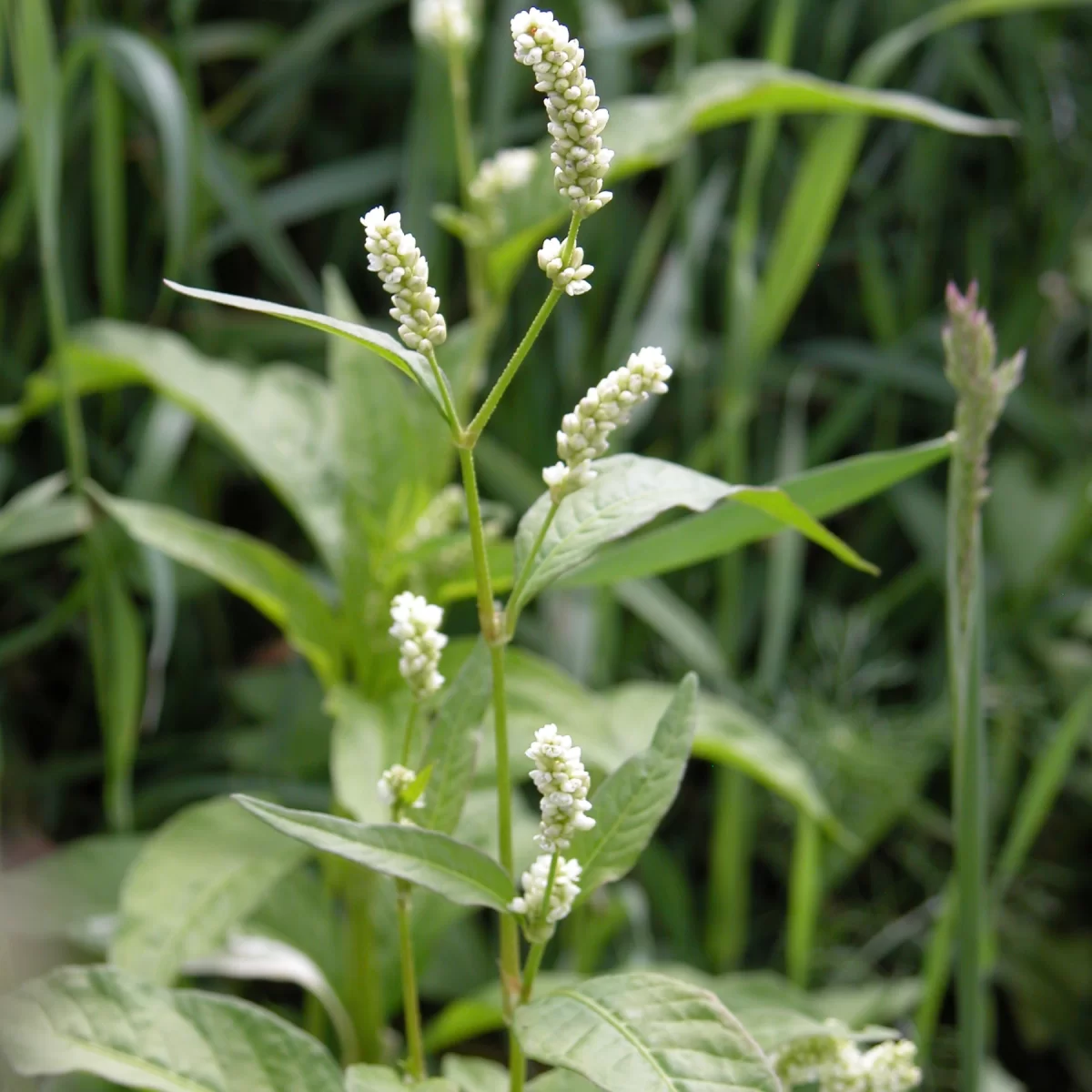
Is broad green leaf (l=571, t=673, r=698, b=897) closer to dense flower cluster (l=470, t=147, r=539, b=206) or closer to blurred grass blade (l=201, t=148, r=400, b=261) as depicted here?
dense flower cluster (l=470, t=147, r=539, b=206)

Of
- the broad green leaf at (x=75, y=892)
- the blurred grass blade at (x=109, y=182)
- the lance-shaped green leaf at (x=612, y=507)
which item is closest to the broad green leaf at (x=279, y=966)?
the broad green leaf at (x=75, y=892)

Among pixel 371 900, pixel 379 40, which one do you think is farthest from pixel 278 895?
pixel 379 40

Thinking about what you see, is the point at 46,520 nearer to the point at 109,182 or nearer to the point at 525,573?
the point at 109,182

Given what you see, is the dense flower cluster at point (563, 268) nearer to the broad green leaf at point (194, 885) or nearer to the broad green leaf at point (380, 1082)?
the broad green leaf at point (380, 1082)

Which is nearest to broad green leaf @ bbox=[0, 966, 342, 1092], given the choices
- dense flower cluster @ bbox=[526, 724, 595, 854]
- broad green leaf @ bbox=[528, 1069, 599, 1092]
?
broad green leaf @ bbox=[528, 1069, 599, 1092]

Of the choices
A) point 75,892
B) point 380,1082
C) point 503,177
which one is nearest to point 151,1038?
point 380,1082

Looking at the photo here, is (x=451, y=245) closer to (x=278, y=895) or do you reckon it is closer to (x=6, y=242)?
(x=6, y=242)
